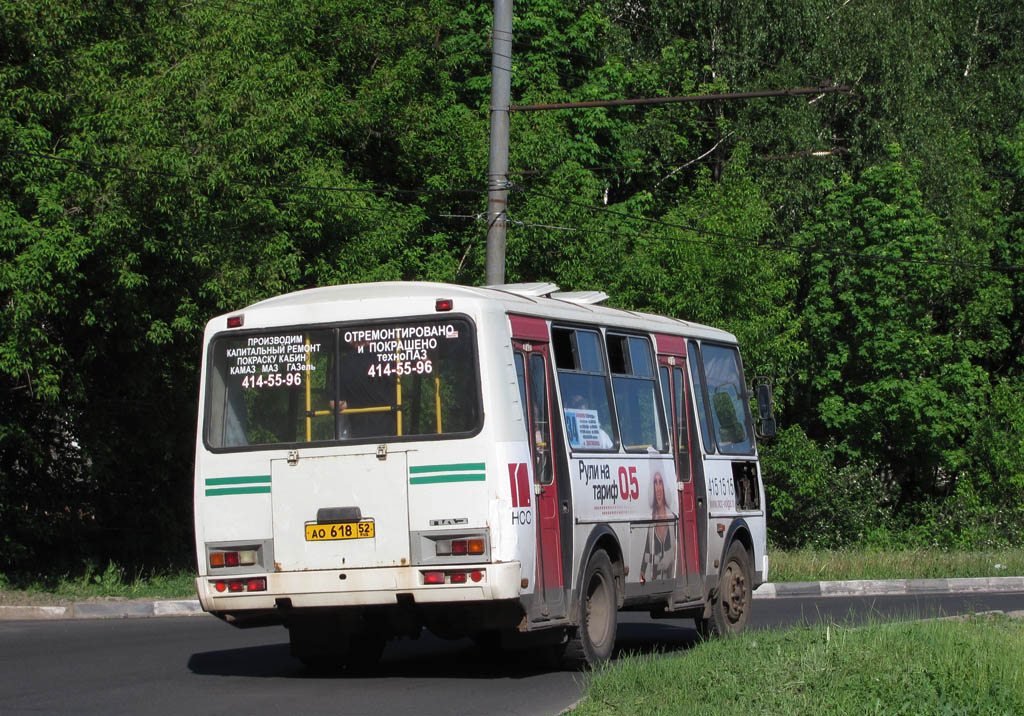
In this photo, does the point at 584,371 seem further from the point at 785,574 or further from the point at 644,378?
the point at 785,574

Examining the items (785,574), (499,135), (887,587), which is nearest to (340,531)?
(499,135)

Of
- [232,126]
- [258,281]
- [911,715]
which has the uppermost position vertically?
[232,126]

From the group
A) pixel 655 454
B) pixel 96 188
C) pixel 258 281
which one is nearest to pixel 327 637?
pixel 655 454

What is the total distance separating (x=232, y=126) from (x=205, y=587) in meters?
9.96

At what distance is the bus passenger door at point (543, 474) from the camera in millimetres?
11008

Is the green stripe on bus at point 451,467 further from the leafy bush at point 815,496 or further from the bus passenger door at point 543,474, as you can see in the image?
the leafy bush at point 815,496

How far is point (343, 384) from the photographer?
1111 centimetres

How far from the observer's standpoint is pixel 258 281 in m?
20.7

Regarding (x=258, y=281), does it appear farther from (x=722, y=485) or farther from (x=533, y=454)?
(x=533, y=454)

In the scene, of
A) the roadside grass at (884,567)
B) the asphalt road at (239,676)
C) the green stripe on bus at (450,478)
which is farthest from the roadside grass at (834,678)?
the roadside grass at (884,567)

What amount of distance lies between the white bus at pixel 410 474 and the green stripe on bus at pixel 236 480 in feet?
0.05

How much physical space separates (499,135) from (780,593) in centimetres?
883

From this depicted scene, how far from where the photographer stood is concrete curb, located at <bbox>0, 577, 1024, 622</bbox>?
17.8 meters

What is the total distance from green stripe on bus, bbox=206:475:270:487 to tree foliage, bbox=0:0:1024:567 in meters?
6.87
